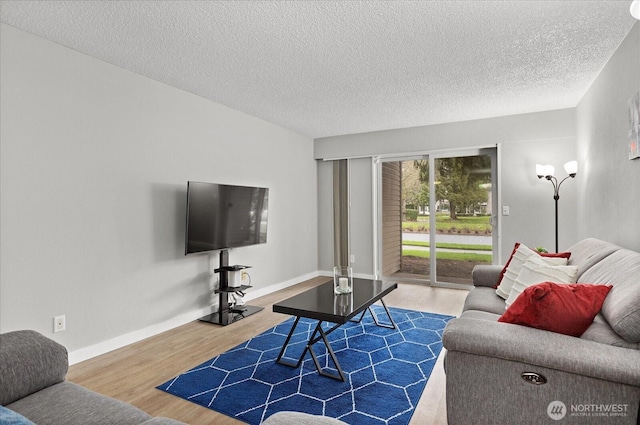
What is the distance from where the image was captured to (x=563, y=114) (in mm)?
4566

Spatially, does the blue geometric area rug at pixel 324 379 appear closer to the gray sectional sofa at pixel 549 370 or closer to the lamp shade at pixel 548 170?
A: the gray sectional sofa at pixel 549 370

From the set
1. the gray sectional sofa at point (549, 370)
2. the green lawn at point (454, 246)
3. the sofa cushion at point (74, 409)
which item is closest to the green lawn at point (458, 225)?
the green lawn at point (454, 246)

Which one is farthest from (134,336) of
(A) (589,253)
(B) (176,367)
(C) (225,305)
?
(A) (589,253)

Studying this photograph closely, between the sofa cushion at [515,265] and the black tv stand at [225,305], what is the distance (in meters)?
2.65

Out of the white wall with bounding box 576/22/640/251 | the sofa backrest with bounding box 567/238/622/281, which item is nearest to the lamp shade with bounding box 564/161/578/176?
the white wall with bounding box 576/22/640/251

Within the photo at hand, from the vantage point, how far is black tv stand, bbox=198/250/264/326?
3.79 metres

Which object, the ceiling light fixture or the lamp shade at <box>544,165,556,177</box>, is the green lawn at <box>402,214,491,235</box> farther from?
the ceiling light fixture

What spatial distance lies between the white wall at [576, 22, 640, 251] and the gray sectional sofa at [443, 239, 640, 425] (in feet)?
3.80

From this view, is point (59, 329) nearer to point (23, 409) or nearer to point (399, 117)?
point (23, 409)

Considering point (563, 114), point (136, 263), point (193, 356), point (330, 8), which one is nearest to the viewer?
point (330, 8)

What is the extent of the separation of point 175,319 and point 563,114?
541cm

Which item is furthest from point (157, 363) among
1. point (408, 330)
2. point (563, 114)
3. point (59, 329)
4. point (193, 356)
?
point (563, 114)

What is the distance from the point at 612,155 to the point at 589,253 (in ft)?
3.55

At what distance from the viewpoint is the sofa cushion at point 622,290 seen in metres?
1.52
